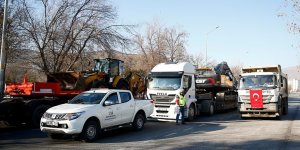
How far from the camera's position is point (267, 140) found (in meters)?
12.5

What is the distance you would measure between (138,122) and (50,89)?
4.81 m

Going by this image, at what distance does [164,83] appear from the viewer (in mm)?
18875

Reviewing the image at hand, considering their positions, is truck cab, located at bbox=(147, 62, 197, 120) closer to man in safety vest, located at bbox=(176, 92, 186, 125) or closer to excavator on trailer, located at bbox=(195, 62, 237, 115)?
man in safety vest, located at bbox=(176, 92, 186, 125)

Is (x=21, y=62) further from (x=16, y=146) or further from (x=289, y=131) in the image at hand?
(x=289, y=131)

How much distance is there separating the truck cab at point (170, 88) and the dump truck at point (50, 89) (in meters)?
2.58

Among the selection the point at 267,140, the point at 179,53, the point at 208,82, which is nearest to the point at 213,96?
the point at 208,82

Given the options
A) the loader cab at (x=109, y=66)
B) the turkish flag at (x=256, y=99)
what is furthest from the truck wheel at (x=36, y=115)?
the turkish flag at (x=256, y=99)

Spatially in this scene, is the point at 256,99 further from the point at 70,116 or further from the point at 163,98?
the point at 70,116

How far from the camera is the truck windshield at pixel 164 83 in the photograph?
61.0 ft

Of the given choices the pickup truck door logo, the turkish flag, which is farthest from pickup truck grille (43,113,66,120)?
the turkish flag

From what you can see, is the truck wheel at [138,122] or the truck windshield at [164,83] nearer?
the truck wheel at [138,122]

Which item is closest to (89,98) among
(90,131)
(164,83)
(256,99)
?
(90,131)

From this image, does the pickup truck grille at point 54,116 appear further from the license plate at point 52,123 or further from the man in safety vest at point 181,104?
the man in safety vest at point 181,104

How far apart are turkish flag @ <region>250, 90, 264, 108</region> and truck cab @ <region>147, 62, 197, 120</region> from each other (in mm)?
2954
